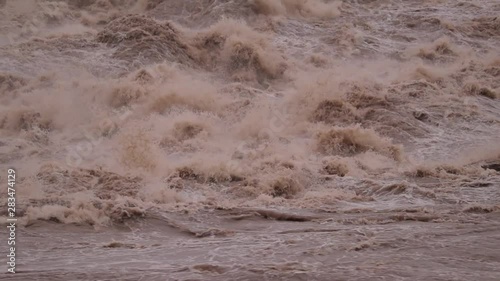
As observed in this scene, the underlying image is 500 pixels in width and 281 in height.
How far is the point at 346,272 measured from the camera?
185 inches

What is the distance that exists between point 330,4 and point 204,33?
165 inches

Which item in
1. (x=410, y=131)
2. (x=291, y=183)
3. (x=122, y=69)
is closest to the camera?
(x=291, y=183)

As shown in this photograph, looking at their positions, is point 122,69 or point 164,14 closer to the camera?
point 122,69

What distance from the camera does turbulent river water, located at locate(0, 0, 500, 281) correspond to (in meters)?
5.24

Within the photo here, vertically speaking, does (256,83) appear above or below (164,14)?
below

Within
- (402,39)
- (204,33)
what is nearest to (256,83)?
(204,33)

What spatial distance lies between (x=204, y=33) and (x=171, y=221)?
7.71 meters

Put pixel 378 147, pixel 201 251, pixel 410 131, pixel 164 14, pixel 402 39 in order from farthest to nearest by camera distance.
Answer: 1. pixel 164 14
2. pixel 402 39
3. pixel 410 131
4. pixel 378 147
5. pixel 201 251

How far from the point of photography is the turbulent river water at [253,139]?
524 centimetres

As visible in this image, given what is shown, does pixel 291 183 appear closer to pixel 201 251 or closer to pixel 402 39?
pixel 201 251

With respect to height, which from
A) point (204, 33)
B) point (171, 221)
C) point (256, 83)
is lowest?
point (171, 221)

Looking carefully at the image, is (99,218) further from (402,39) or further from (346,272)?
(402,39)

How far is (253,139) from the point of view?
929cm

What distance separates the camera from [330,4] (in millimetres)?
15812
